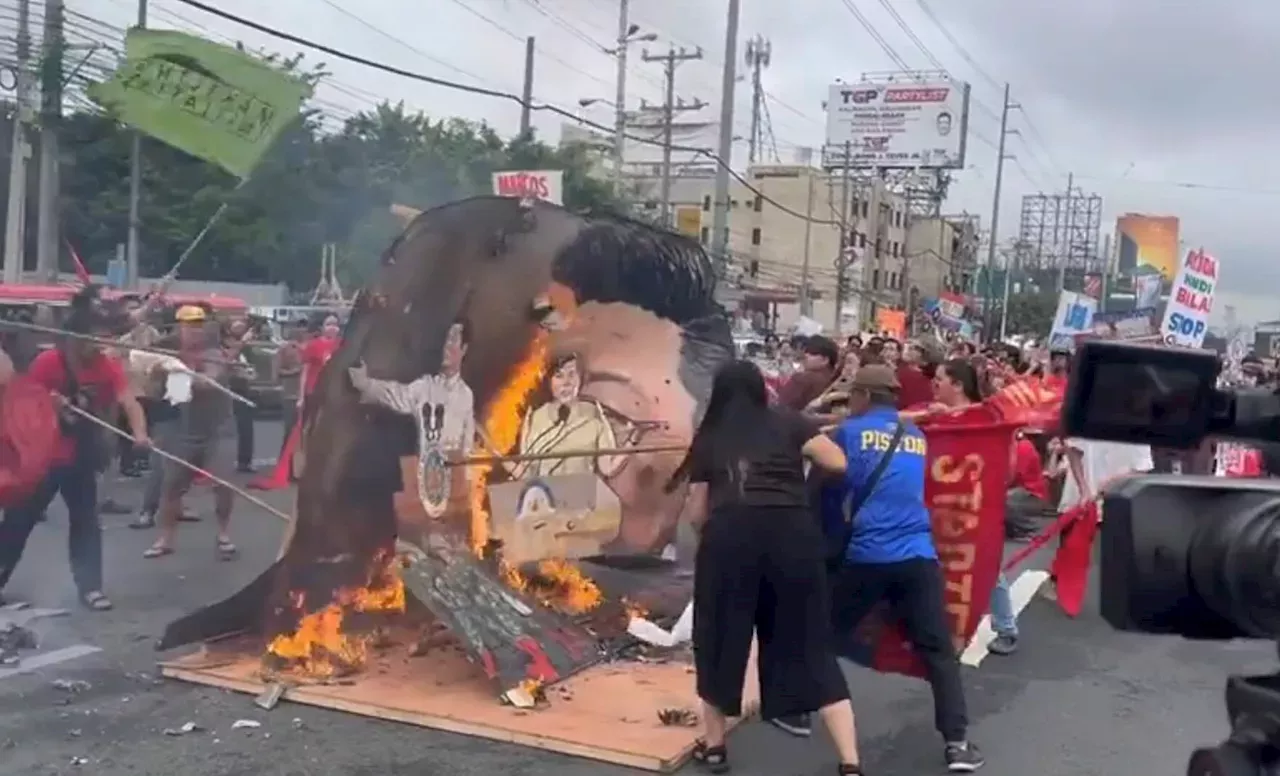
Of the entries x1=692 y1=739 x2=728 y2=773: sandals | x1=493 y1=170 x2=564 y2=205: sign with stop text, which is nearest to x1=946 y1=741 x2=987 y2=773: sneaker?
x1=692 y1=739 x2=728 y2=773: sandals

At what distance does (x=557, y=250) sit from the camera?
769 centimetres

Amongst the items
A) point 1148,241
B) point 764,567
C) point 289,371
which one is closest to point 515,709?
point 764,567

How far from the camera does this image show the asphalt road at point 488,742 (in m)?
5.46

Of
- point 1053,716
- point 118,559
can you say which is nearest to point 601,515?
point 1053,716

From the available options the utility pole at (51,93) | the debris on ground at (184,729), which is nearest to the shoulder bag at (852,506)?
the debris on ground at (184,729)

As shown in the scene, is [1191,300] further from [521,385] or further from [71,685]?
[71,685]

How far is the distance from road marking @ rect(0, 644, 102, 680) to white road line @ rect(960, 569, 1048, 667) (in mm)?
4332

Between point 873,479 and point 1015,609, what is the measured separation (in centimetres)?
372

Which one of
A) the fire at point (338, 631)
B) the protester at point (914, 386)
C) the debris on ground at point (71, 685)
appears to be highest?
the protester at point (914, 386)

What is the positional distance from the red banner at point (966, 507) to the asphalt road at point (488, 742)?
2.04ft

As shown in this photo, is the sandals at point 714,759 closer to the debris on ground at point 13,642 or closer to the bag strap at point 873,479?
the bag strap at point 873,479

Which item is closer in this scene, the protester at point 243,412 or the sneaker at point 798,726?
the sneaker at point 798,726

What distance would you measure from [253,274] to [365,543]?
2858 cm

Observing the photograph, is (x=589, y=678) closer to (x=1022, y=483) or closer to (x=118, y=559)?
(x=118, y=559)
